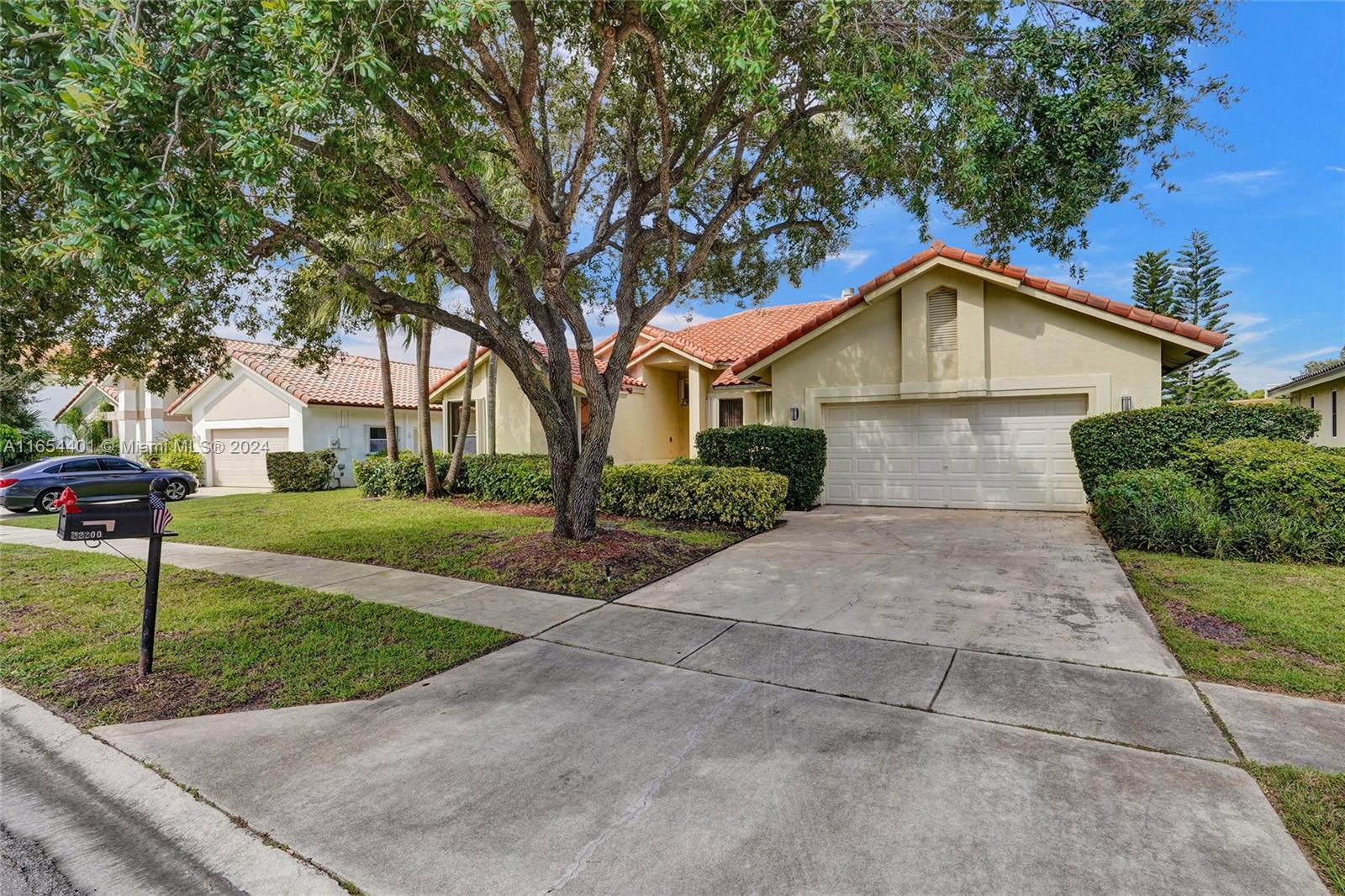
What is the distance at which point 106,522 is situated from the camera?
417 centimetres

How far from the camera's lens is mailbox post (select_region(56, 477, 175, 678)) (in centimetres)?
411

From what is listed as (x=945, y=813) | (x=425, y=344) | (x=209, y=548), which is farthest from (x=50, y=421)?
(x=945, y=813)

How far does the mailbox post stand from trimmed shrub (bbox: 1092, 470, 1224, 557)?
10648 mm

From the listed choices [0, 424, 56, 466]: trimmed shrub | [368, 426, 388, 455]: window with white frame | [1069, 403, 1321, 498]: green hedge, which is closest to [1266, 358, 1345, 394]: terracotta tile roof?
[1069, 403, 1321, 498]: green hedge

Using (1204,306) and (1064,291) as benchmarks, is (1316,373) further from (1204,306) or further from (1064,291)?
(1064,291)

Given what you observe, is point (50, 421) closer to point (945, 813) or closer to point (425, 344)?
point (425, 344)

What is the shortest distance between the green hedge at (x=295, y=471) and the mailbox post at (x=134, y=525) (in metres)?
17.4

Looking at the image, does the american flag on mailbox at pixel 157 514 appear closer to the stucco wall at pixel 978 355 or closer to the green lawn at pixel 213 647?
the green lawn at pixel 213 647

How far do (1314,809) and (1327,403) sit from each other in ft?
78.9

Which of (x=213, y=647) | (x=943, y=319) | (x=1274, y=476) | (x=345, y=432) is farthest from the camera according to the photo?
(x=345, y=432)

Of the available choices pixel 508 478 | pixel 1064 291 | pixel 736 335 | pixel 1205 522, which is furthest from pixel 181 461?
pixel 1205 522

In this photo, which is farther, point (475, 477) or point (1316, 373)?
point (1316, 373)

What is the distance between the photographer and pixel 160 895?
231 centimetres

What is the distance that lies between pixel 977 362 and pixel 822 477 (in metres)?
3.90
